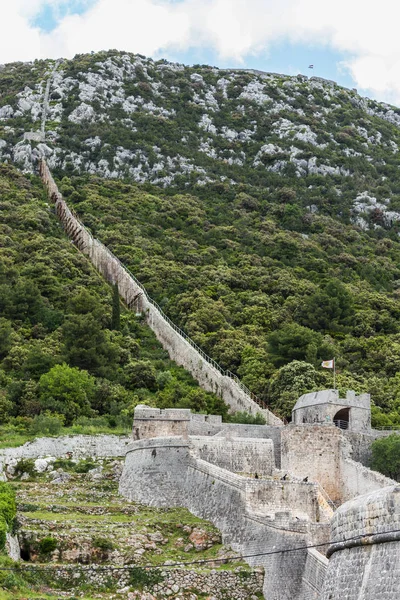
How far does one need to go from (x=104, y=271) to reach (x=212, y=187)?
33520 mm

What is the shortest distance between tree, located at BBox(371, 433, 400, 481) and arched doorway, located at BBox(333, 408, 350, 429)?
2688mm

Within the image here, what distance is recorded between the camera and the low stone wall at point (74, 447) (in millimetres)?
39281

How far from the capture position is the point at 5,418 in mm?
45844

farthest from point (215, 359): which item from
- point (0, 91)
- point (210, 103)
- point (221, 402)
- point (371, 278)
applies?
point (0, 91)

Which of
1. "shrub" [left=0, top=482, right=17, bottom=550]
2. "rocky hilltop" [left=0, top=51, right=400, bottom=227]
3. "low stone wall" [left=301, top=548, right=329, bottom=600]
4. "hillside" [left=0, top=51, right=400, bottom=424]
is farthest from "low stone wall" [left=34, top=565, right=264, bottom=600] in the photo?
"rocky hilltop" [left=0, top=51, right=400, bottom=227]

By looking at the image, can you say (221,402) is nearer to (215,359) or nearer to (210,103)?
(215,359)

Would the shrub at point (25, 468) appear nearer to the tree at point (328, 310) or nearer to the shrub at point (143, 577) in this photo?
the shrub at point (143, 577)

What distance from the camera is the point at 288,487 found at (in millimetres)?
32594

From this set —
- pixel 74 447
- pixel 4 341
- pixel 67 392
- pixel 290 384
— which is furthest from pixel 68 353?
pixel 74 447

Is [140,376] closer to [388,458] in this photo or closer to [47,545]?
[388,458]

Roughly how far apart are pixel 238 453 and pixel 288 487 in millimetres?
5747

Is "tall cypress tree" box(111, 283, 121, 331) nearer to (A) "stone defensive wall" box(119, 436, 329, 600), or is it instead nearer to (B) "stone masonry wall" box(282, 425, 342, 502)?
(B) "stone masonry wall" box(282, 425, 342, 502)

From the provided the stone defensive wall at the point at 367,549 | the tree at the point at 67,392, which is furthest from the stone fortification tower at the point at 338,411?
the stone defensive wall at the point at 367,549

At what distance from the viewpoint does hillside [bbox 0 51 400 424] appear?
65.3m
